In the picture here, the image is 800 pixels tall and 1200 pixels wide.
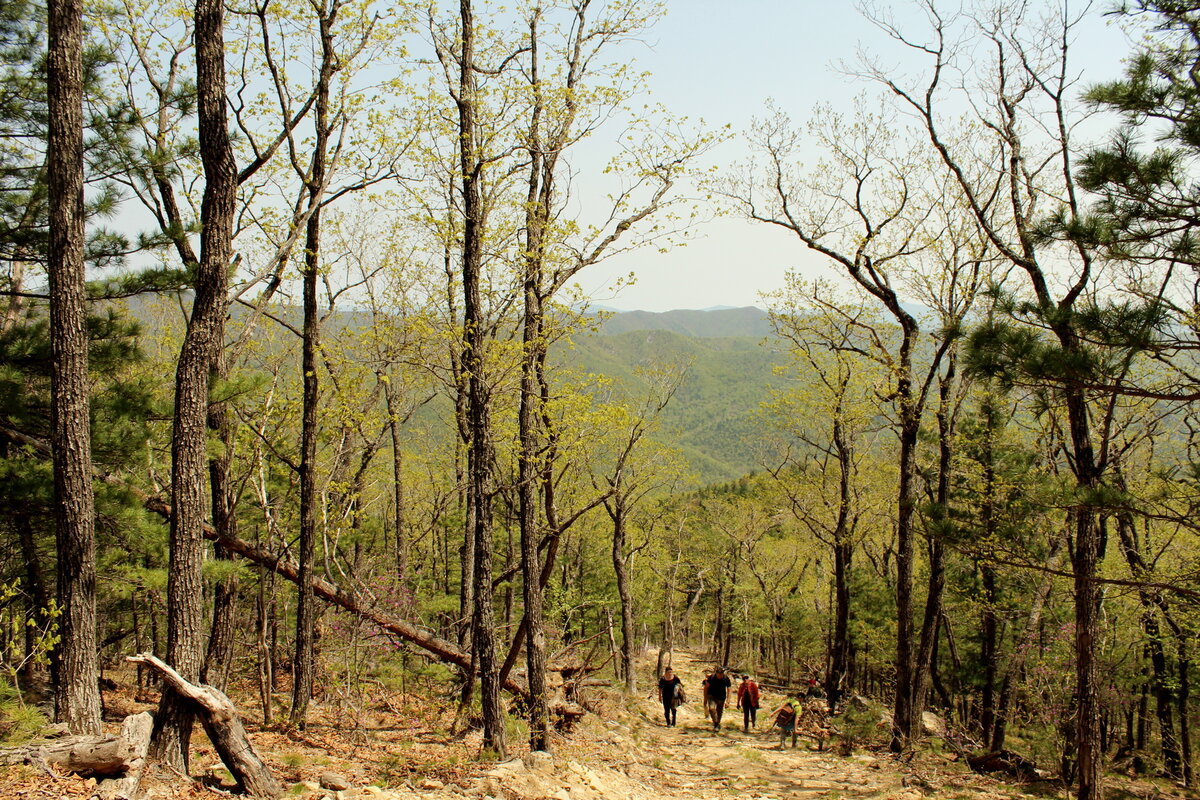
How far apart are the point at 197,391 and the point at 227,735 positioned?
9.37 feet

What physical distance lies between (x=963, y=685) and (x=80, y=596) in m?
23.5

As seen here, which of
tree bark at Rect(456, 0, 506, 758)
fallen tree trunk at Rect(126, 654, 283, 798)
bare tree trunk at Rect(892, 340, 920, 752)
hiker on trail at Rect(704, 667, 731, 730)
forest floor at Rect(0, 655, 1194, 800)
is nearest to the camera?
fallen tree trunk at Rect(126, 654, 283, 798)

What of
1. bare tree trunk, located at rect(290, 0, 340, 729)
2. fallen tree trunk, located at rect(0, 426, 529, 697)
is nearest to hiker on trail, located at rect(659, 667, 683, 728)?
fallen tree trunk, located at rect(0, 426, 529, 697)

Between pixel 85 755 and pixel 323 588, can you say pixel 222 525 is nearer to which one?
pixel 323 588

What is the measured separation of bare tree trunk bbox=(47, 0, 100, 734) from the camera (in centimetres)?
579

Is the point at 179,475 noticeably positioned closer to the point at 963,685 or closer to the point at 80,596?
the point at 80,596

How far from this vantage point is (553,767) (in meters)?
7.81

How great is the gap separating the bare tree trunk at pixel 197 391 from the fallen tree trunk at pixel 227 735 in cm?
19

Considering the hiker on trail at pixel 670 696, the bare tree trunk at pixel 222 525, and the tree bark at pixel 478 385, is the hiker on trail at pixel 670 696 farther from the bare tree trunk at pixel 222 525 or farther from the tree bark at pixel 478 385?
the bare tree trunk at pixel 222 525

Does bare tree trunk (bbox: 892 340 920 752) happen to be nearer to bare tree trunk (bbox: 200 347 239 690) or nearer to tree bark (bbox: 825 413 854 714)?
tree bark (bbox: 825 413 854 714)

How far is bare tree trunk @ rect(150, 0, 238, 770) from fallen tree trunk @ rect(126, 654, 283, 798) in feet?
0.62

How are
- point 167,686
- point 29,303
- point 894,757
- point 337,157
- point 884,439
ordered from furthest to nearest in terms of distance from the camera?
1. point 884,439
2. point 894,757
3. point 337,157
4. point 29,303
5. point 167,686

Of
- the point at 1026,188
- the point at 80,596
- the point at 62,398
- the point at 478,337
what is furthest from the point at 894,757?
the point at 62,398

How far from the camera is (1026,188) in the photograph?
9320 millimetres
